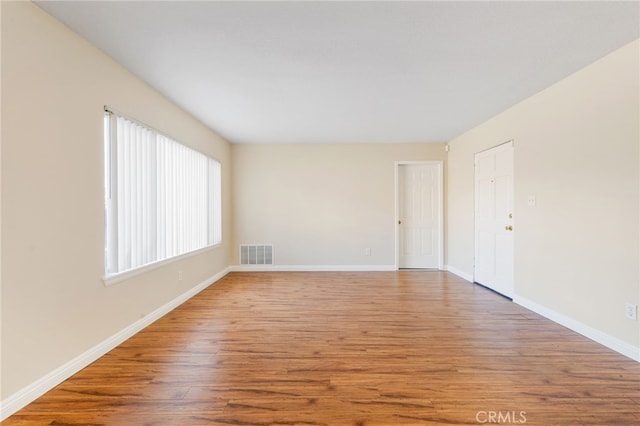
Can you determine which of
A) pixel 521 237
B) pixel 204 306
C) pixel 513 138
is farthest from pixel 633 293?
pixel 204 306

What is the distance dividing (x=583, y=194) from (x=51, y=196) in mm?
4398

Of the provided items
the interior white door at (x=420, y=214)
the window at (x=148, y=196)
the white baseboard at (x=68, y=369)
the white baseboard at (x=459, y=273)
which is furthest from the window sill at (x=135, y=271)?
the white baseboard at (x=459, y=273)

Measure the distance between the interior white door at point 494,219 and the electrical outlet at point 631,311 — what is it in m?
1.46

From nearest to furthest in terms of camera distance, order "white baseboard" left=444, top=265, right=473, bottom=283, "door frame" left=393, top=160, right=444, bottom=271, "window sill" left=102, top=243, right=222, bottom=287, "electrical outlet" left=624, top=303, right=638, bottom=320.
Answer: "electrical outlet" left=624, top=303, right=638, bottom=320 → "window sill" left=102, top=243, right=222, bottom=287 → "white baseboard" left=444, top=265, right=473, bottom=283 → "door frame" left=393, top=160, right=444, bottom=271

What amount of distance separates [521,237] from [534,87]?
1729 mm

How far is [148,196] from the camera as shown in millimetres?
3139

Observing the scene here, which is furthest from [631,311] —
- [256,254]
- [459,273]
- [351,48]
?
[256,254]

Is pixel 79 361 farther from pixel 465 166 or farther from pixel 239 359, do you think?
pixel 465 166

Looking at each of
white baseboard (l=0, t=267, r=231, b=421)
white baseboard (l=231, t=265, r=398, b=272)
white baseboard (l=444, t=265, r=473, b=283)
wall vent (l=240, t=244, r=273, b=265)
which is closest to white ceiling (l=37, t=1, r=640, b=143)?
white baseboard (l=0, t=267, r=231, b=421)

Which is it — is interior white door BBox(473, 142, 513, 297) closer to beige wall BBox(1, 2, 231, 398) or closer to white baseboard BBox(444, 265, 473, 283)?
white baseboard BBox(444, 265, 473, 283)

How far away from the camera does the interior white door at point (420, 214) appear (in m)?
5.77

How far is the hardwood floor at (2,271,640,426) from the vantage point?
172cm

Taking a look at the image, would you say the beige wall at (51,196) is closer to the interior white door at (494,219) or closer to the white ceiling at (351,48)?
the white ceiling at (351,48)

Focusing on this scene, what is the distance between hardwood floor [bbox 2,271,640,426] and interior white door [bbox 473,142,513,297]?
2.21 ft
